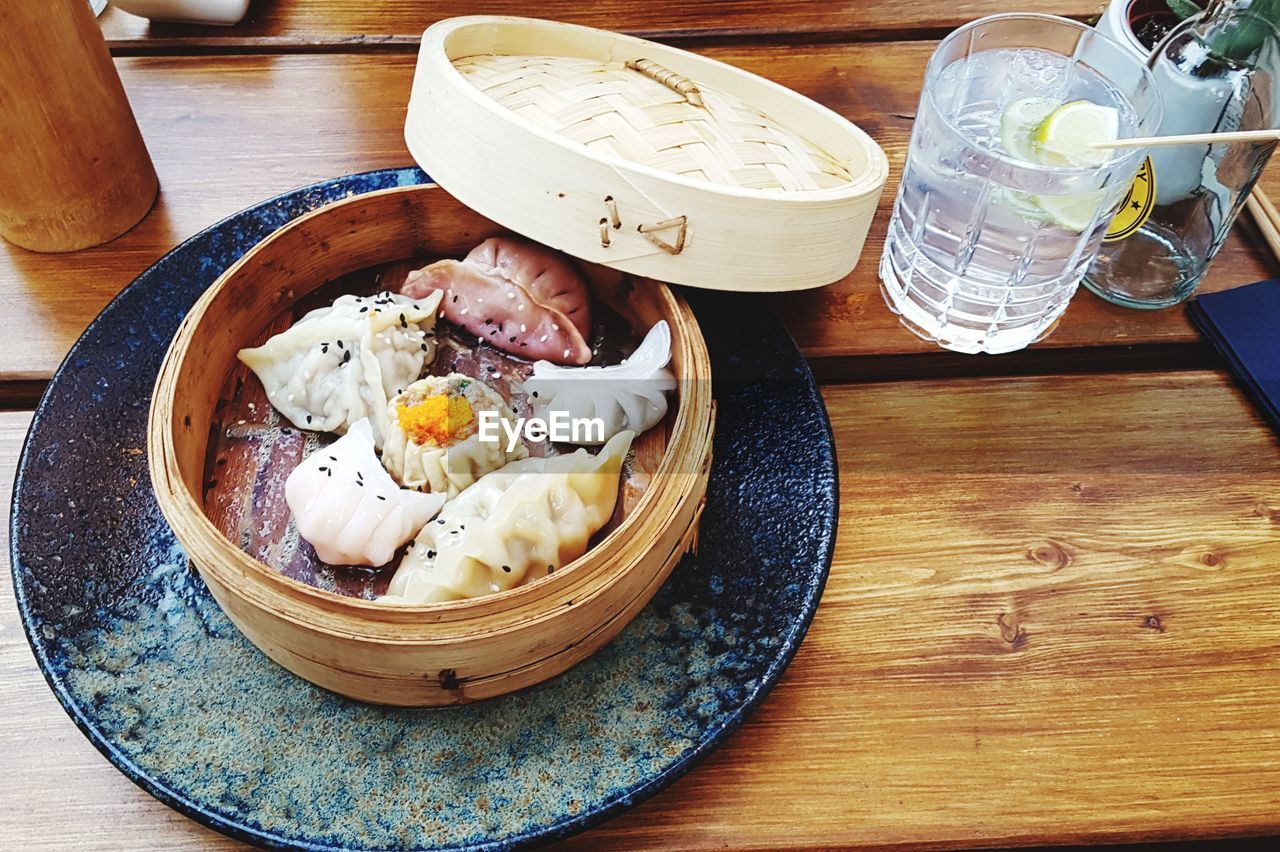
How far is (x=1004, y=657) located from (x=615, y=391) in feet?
1.93

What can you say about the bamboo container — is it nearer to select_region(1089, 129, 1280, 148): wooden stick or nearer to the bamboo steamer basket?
the bamboo steamer basket

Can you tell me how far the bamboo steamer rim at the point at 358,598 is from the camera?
98 centimetres

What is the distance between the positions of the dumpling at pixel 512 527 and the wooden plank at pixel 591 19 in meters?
1.05

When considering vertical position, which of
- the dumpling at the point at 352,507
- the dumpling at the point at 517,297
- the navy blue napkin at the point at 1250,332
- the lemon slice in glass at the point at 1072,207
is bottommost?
the dumpling at the point at 352,507

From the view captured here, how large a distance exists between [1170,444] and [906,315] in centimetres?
41

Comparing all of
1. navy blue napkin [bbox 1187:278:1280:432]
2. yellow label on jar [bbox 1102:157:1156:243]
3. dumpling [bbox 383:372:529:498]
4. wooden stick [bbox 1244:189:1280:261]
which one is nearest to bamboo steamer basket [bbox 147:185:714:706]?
dumpling [bbox 383:372:529:498]

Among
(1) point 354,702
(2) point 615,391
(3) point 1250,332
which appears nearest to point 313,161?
(2) point 615,391

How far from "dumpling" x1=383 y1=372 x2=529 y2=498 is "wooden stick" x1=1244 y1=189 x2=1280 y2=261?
1235mm

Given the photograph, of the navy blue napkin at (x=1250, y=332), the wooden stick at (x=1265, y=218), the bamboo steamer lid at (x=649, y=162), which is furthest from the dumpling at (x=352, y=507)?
the wooden stick at (x=1265, y=218)

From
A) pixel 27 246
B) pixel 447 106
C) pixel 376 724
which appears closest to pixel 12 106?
pixel 27 246

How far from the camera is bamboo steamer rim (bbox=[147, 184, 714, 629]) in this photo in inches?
38.4

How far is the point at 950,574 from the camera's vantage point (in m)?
1.25

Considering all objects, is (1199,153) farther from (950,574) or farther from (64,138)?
(64,138)

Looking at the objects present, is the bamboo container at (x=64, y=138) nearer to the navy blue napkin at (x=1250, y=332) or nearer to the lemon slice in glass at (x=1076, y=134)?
the lemon slice in glass at (x=1076, y=134)
